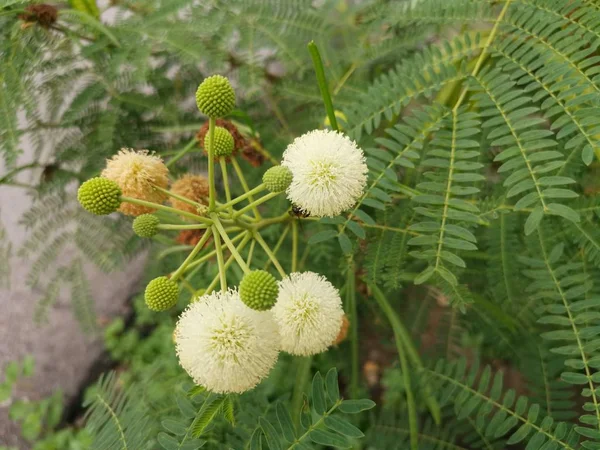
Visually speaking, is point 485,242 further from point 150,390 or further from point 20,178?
point 20,178

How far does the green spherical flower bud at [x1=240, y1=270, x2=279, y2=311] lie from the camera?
0.78m

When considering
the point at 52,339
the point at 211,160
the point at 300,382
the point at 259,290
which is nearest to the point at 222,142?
the point at 211,160

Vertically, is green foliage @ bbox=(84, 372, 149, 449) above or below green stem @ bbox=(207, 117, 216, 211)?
below

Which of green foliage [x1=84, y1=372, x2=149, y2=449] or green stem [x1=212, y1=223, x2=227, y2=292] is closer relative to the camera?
green stem [x1=212, y1=223, x2=227, y2=292]

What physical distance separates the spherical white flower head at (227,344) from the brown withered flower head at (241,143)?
425mm

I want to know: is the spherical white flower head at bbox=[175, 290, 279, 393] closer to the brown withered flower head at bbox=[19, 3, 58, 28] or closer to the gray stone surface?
the brown withered flower head at bbox=[19, 3, 58, 28]

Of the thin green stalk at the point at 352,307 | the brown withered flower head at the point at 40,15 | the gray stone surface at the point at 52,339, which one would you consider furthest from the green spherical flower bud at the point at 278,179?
the gray stone surface at the point at 52,339

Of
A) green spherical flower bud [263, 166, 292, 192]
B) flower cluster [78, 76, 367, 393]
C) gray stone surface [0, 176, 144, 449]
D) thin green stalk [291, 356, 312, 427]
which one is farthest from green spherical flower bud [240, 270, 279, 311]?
gray stone surface [0, 176, 144, 449]

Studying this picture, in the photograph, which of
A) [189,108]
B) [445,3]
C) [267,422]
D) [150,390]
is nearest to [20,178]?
[189,108]

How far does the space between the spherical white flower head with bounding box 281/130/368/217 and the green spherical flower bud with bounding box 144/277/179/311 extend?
286mm

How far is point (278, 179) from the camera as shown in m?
0.86

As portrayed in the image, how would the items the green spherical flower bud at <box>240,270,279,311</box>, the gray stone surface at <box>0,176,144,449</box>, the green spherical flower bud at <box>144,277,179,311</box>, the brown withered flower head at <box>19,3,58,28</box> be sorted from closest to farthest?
the green spherical flower bud at <box>240,270,279,311</box>
the green spherical flower bud at <box>144,277,179,311</box>
the brown withered flower head at <box>19,3,58,28</box>
the gray stone surface at <box>0,176,144,449</box>

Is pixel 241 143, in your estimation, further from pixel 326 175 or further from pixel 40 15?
pixel 40 15

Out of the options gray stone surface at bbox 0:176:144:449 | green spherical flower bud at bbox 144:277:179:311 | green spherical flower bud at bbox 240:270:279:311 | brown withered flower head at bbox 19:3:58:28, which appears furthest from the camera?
gray stone surface at bbox 0:176:144:449
